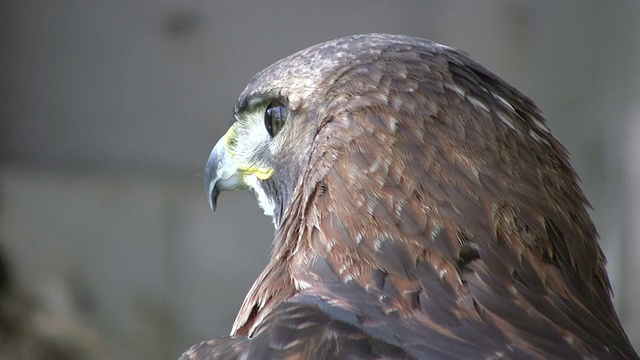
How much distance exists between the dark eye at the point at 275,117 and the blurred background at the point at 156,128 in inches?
110

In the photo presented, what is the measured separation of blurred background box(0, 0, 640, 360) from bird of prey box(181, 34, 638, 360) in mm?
3186

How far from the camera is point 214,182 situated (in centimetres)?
250

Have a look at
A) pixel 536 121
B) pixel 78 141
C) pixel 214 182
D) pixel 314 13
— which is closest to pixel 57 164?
pixel 78 141

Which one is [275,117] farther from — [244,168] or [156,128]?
[156,128]

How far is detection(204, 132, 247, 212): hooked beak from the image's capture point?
2453 millimetres

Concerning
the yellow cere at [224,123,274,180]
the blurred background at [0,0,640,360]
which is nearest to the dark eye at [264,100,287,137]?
the yellow cere at [224,123,274,180]

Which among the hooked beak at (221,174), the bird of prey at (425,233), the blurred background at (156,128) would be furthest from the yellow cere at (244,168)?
the blurred background at (156,128)

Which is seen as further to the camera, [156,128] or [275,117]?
[156,128]

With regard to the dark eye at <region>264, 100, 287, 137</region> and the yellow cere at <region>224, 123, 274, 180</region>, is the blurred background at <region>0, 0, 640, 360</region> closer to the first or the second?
the yellow cere at <region>224, 123, 274, 180</region>

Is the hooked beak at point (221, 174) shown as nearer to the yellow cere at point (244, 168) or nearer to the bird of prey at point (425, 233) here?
the yellow cere at point (244, 168)

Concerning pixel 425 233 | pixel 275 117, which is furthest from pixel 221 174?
pixel 425 233

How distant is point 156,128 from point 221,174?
280 centimetres

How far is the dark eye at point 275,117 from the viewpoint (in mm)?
2207

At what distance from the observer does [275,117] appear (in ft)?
7.35
